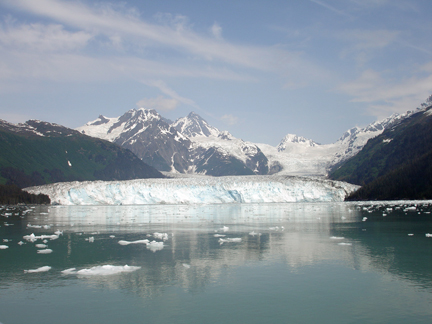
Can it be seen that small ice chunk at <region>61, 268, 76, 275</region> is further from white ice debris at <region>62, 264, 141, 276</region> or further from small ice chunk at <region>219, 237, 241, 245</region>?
small ice chunk at <region>219, 237, 241, 245</region>

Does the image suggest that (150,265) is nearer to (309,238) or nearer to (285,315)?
(285,315)

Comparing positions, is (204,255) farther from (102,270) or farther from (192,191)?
(192,191)

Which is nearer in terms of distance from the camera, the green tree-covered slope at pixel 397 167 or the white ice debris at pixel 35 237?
the white ice debris at pixel 35 237

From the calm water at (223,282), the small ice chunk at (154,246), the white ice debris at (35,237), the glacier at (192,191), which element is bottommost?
the calm water at (223,282)

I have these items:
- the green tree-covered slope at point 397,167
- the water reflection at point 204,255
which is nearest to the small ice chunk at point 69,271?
the water reflection at point 204,255

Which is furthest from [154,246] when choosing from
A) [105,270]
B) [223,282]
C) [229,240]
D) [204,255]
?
[223,282]

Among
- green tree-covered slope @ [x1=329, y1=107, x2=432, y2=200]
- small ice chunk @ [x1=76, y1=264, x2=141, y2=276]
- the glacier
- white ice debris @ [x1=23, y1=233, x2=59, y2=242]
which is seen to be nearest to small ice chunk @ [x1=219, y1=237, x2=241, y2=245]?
small ice chunk @ [x1=76, y1=264, x2=141, y2=276]

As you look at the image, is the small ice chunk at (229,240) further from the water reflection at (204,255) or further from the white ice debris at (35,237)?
the white ice debris at (35,237)
